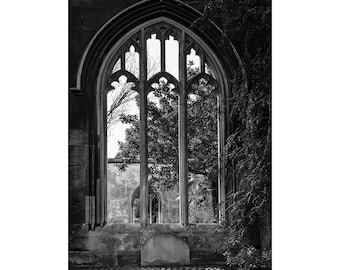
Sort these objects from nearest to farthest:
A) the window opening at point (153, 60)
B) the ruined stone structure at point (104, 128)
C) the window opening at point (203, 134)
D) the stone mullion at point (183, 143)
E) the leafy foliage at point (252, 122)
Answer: the leafy foliage at point (252, 122) → the ruined stone structure at point (104, 128) → the stone mullion at point (183, 143) → the window opening at point (203, 134) → the window opening at point (153, 60)

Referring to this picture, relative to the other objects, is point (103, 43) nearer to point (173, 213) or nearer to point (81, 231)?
point (81, 231)

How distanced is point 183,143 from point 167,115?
2.60 meters

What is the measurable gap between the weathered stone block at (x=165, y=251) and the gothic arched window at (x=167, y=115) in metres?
0.24

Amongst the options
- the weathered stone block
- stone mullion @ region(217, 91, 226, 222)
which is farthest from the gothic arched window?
the weathered stone block

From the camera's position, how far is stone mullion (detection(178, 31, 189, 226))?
5273 mm

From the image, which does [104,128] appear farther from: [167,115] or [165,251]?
[167,115]

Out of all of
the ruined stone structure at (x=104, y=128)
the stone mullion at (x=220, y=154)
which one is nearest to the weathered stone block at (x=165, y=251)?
the ruined stone structure at (x=104, y=128)

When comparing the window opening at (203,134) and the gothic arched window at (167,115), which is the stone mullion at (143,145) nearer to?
the gothic arched window at (167,115)

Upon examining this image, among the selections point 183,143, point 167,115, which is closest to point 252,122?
point 183,143

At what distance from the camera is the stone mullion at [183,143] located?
5.27 metres
